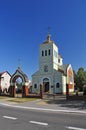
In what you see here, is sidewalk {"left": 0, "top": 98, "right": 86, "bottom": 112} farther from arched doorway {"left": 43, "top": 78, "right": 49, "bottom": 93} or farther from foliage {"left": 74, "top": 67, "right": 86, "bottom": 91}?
foliage {"left": 74, "top": 67, "right": 86, "bottom": 91}

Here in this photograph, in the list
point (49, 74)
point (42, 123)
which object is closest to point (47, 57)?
point (49, 74)

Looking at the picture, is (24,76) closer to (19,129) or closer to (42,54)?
(42,54)

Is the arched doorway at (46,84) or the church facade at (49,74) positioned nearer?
the church facade at (49,74)

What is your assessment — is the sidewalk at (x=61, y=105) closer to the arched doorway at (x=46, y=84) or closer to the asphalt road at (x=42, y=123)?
the asphalt road at (x=42, y=123)

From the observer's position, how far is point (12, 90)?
1631 inches

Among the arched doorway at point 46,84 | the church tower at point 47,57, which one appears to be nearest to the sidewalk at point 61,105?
the arched doorway at point 46,84

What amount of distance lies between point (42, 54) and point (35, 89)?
925 centimetres

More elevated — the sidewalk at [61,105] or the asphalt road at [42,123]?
the asphalt road at [42,123]

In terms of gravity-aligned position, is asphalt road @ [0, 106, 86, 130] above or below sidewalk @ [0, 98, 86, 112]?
above

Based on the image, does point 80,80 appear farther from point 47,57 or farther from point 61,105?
point 61,105

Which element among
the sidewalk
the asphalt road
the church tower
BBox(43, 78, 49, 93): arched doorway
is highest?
the church tower

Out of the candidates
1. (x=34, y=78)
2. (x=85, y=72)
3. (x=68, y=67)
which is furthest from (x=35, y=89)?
(x=85, y=72)

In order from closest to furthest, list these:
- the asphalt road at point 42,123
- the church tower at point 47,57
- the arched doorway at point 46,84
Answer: the asphalt road at point 42,123
the church tower at point 47,57
the arched doorway at point 46,84

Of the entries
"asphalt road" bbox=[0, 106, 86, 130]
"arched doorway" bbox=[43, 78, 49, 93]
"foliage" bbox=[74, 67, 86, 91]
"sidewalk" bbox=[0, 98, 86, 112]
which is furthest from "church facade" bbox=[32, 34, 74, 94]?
"asphalt road" bbox=[0, 106, 86, 130]
